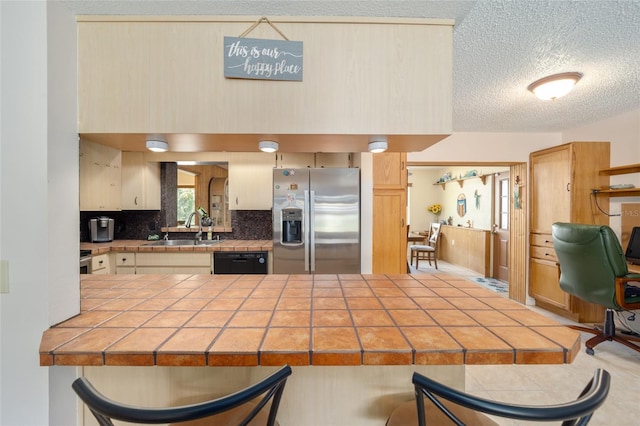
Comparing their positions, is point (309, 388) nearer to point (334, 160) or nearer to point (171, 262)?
point (171, 262)

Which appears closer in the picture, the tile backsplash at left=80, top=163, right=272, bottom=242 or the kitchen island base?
the kitchen island base

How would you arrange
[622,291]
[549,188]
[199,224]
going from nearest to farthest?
[622,291] → [549,188] → [199,224]

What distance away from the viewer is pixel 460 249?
20.8 feet

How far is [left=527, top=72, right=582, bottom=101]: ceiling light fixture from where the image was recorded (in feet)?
6.79

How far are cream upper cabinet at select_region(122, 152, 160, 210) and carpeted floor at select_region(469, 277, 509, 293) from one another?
18.2ft

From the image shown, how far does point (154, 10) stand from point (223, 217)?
2.95 m

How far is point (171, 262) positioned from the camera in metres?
2.95

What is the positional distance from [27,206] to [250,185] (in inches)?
93.4

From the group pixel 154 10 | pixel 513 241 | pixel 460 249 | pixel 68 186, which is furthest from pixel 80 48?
pixel 460 249

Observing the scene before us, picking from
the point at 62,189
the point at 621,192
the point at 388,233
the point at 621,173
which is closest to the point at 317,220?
the point at 388,233

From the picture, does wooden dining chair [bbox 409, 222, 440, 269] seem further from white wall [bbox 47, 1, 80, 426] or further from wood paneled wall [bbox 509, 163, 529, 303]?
white wall [bbox 47, 1, 80, 426]

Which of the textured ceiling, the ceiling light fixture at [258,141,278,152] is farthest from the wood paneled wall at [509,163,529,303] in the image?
the ceiling light fixture at [258,141,278,152]

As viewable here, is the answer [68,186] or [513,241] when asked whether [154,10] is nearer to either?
[68,186]

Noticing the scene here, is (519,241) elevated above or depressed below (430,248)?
above
